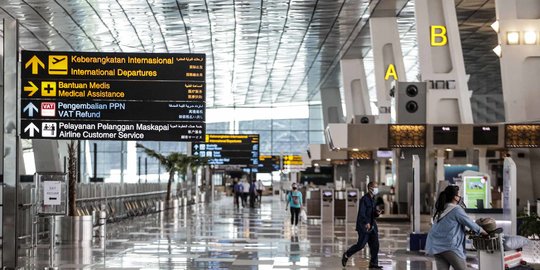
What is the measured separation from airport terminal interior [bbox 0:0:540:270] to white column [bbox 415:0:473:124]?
0.17 feet

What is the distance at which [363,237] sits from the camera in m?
16.4

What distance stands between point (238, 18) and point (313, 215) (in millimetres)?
10143

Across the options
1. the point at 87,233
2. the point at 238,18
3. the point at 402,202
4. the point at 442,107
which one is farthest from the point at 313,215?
the point at 87,233

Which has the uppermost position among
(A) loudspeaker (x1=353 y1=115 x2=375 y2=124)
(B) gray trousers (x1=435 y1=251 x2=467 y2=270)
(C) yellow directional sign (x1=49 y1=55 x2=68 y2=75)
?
(A) loudspeaker (x1=353 y1=115 x2=375 y2=124)

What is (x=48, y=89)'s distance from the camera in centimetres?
1828

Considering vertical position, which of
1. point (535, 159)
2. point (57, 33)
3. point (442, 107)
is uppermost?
point (57, 33)

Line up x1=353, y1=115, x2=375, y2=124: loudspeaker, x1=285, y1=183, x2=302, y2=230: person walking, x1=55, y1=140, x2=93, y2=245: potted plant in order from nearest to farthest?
x1=55, y1=140, x2=93, y2=245: potted plant, x1=285, y1=183, x2=302, y2=230: person walking, x1=353, y1=115, x2=375, y2=124: loudspeaker

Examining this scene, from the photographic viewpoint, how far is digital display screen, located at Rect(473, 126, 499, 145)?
27734 mm

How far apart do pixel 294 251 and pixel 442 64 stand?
11.1 m

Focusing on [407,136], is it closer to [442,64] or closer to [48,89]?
[442,64]

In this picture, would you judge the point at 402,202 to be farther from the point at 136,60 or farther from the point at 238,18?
the point at 136,60

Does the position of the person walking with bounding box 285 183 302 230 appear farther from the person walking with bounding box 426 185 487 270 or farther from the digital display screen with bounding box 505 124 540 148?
the person walking with bounding box 426 185 487 270

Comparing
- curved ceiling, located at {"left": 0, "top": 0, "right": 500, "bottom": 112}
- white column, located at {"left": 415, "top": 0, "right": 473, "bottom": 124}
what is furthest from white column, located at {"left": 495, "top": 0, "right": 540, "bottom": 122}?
curved ceiling, located at {"left": 0, "top": 0, "right": 500, "bottom": 112}

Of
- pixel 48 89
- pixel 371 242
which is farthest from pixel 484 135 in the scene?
pixel 48 89
